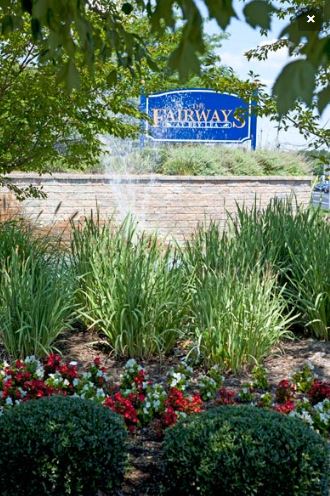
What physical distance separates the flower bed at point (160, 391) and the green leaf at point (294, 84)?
2.89m

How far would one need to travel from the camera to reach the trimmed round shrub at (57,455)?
3266 mm

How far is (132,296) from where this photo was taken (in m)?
5.62

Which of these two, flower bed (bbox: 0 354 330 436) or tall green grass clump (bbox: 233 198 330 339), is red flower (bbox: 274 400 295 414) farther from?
tall green grass clump (bbox: 233 198 330 339)

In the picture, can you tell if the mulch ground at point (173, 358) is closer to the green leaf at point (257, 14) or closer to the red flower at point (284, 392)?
the red flower at point (284, 392)

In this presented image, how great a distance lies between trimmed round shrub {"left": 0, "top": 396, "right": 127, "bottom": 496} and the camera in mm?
3266

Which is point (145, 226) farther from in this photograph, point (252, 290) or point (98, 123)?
point (252, 290)

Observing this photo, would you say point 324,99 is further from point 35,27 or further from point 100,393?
point 100,393

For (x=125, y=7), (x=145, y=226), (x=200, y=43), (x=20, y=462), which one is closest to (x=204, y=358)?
(x=20, y=462)

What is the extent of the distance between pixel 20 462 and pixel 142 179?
443 inches

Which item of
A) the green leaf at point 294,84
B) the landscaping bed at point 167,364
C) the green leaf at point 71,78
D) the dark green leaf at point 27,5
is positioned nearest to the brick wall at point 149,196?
the landscaping bed at point 167,364

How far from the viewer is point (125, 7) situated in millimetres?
3418

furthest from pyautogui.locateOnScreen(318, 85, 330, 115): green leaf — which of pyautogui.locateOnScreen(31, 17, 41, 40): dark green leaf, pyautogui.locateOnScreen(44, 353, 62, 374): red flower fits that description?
pyautogui.locateOnScreen(44, 353, 62, 374): red flower

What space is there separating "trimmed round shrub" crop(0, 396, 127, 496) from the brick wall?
9958mm

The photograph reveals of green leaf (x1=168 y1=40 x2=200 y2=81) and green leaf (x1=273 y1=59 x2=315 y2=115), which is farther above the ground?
green leaf (x1=168 y1=40 x2=200 y2=81)
